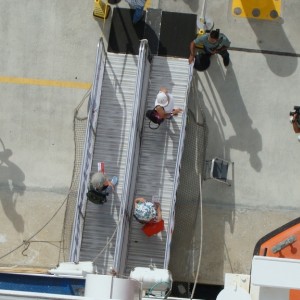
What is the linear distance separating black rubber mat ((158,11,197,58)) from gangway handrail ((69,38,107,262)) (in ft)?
4.31

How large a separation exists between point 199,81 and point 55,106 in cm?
258

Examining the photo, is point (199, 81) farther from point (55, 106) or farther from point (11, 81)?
point (11, 81)

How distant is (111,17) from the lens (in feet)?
38.5

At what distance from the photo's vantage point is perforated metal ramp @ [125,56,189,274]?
10680 millimetres

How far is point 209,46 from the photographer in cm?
1085

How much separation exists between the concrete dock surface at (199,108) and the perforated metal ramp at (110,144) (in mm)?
840

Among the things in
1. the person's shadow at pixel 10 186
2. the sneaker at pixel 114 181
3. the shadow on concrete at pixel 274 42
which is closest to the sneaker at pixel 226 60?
the shadow on concrete at pixel 274 42

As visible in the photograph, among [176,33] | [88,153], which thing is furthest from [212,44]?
[88,153]

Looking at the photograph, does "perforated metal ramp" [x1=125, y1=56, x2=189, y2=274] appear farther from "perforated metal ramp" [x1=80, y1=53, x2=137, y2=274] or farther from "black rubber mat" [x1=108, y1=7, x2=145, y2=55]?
"black rubber mat" [x1=108, y1=7, x2=145, y2=55]

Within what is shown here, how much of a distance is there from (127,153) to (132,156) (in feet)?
0.47

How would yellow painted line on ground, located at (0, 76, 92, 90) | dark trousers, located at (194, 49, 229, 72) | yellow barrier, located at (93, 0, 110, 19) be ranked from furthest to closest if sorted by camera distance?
yellow painted line on ground, located at (0, 76, 92, 90) → yellow barrier, located at (93, 0, 110, 19) → dark trousers, located at (194, 49, 229, 72)

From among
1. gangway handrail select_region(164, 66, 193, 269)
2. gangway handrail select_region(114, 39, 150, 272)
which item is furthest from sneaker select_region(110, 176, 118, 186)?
gangway handrail select_region(164, 66, 193, 269)

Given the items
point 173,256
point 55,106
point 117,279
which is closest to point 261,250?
point 173,256

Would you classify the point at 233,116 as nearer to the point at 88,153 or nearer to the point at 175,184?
the point at 175,184
